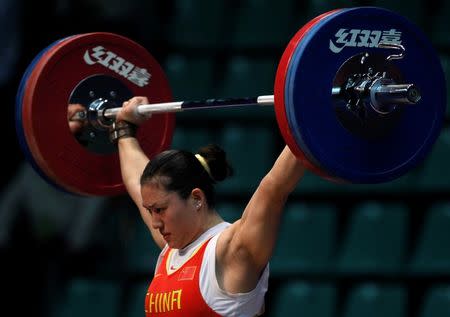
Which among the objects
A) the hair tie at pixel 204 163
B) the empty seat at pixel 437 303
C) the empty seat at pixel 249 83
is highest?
the hair tie at pixel 204 163

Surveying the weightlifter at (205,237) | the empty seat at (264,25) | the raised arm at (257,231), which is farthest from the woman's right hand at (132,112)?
the empty seat at (264,25)

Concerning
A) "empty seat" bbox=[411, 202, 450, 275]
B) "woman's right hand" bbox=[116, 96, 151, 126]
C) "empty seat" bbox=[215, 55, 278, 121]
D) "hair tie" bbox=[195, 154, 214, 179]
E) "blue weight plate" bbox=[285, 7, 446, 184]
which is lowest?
"empty seat" bbox=[411, 202, 450, 275]

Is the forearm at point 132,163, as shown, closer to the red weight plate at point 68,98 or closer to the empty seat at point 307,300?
the red weight plate at point 68,98

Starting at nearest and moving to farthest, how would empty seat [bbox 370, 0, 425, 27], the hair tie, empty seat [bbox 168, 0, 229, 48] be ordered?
1. the hair tie
2. empty seat [bbox 370, 0, 425, 27]
3. empty seat [bbox 168, 0, 229, 48]

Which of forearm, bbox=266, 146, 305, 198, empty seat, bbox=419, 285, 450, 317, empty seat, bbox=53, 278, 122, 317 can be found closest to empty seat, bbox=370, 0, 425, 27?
empty seat, bbox=419, 285, 450, 317

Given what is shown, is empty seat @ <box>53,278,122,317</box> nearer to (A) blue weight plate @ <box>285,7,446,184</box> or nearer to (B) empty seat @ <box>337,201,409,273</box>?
(B) empty seat @ <box>337,201,409,273</box>

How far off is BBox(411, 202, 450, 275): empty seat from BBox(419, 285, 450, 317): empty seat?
9cm

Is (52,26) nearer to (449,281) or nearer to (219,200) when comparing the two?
(219,200)

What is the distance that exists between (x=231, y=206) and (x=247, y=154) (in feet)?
0.97

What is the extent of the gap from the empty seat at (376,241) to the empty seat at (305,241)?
0.09 m

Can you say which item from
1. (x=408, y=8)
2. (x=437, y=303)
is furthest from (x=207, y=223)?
(x=408, y=8)

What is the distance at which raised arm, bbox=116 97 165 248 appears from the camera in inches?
147

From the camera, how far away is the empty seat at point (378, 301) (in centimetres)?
538

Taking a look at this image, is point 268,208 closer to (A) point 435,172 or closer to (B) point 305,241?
(B) point 305,241
